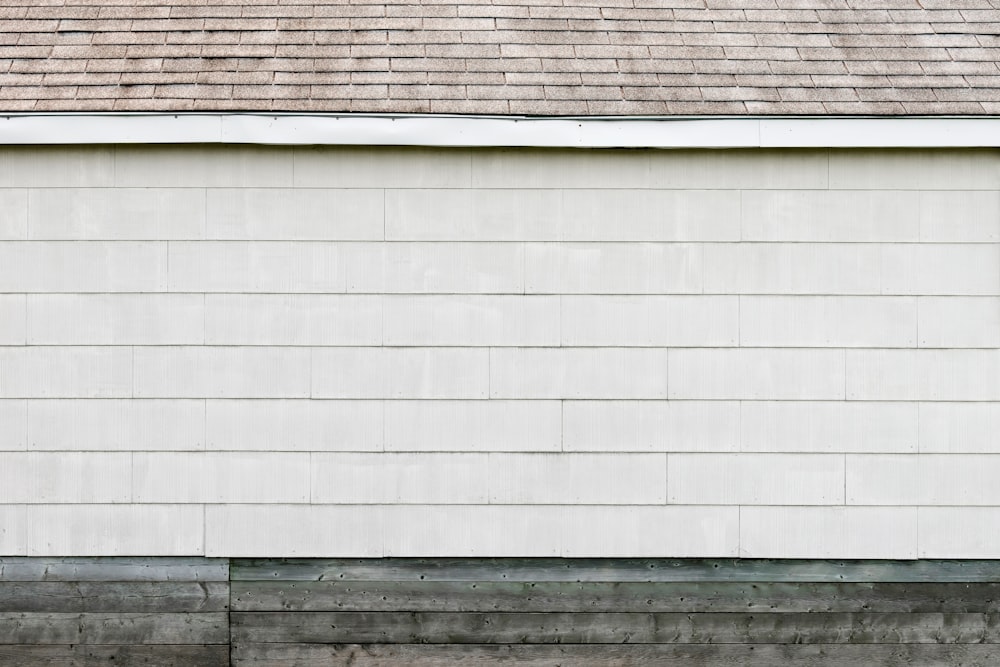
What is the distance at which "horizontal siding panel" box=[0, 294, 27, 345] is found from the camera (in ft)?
11.8

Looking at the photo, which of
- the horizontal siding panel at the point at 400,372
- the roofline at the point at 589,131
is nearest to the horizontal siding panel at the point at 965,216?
the roofline at the point at 589,131

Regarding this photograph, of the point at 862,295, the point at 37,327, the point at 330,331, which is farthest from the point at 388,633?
the point at 862,295

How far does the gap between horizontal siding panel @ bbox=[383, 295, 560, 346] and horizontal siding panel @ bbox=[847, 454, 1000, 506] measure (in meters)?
1.44

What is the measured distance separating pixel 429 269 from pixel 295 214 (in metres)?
0.62

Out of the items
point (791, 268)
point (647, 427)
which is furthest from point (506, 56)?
point (647, 427)

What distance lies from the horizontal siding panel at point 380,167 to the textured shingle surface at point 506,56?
0.19 m

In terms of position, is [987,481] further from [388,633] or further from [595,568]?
[388,633]

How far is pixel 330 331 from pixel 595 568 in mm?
1527

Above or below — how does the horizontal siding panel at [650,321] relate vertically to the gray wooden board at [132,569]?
above

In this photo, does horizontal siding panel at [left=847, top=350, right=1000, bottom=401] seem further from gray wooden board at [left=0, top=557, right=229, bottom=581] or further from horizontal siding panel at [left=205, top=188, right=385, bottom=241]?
gray wooden board at [left=0, top=557, right=229, bottom=581]

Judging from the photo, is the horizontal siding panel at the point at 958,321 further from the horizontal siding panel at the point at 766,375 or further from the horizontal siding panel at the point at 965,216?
the horizontal siding panel at the point at 766,375

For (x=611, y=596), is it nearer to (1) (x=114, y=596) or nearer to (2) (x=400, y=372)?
(2) (x=400, y=372)

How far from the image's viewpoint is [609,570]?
144 inches

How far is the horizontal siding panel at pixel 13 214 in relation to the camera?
359 cm
